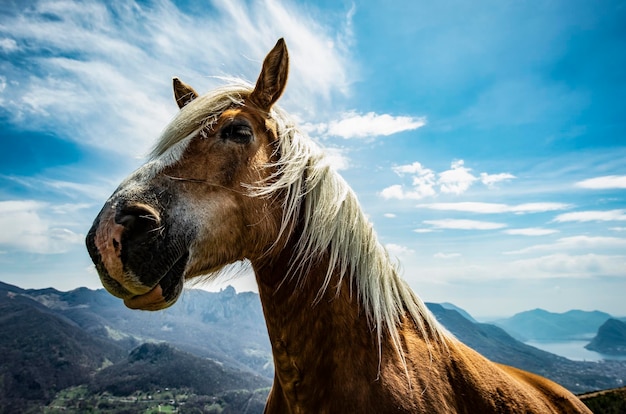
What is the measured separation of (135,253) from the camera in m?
1.94

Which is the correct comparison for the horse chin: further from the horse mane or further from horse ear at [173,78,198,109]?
horse ear at [173,78,198,109]

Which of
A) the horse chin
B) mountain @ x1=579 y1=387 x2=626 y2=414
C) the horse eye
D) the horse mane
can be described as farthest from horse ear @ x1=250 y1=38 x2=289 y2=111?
mountain @ x1=579 y1=387 x2=626 y2=414

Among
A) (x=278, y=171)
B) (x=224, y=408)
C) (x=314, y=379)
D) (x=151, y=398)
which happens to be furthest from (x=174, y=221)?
(x=151, y=398)

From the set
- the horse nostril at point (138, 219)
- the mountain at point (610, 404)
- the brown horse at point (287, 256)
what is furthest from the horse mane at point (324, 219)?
the mountain at point (610, 404)

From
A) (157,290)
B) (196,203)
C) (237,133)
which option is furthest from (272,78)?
(157,290)

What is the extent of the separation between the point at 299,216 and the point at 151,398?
239m

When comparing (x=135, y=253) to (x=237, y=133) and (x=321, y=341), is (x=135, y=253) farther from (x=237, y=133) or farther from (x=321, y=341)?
(x=321, y=341)

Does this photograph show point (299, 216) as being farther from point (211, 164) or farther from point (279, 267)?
point (211, 164)

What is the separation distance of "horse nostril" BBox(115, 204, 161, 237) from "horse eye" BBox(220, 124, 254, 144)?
84 centimetres

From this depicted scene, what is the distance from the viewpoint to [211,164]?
8.12ft

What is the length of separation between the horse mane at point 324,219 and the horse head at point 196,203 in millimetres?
26

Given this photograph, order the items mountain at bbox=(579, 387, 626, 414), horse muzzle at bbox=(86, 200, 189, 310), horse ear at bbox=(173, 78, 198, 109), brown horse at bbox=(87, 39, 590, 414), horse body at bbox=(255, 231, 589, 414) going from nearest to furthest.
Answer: horse muzzle at bbox=(86, 200, 189, 310), brown horse at bbox=(87, 39, 590, 414), horse body at bbox=(255, 231, 589, 414), horse ear at bbox=(173, 78, 198, 109), mountain at bbox=(579, 387, 626, 414)

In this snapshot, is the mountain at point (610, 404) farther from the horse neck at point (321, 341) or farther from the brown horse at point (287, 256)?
the horse neck at point (321, 341)

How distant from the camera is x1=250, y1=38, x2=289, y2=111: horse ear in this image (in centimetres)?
271
